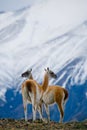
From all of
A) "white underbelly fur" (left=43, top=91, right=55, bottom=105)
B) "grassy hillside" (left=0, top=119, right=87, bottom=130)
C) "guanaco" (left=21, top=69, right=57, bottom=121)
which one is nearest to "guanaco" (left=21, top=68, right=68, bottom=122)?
"white underbelly fur" (left=43, top=91, right=55, bottom=105)

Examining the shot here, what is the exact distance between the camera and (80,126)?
3534 centimetres

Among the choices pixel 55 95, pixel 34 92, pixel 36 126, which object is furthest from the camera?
pixel 55 95

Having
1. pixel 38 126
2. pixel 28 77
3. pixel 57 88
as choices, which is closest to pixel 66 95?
pixel 57 88

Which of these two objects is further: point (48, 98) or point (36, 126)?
point (48, 98)

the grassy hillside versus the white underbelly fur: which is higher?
the white underbelly fur

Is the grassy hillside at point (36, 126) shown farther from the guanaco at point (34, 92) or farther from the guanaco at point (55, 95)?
the guanaco at point (55, 95)

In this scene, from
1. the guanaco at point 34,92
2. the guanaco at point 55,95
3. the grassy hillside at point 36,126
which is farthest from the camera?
the guanaco at point 55,95

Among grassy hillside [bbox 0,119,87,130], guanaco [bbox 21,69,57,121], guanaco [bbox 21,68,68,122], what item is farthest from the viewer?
guanaco [bbox 21,68,68,122]

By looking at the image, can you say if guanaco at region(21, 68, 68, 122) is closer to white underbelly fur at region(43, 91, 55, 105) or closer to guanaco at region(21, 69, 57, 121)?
white underbelly fur at region(43, 91, 55, 105)

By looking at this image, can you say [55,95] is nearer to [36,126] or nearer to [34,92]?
[34,92]

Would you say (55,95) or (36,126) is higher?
(55,95)

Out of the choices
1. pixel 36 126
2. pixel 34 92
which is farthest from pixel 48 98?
pixel 36 126

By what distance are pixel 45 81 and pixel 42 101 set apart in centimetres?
146

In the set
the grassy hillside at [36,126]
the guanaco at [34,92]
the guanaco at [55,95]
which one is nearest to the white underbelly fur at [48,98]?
the guanaco at [55,95]
